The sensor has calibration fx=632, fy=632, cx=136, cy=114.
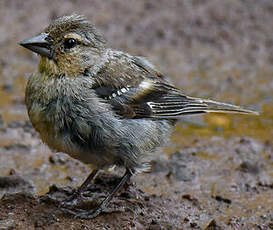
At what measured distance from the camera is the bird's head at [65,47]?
5191mm

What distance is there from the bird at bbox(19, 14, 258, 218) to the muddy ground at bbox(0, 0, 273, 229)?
1.56 ft

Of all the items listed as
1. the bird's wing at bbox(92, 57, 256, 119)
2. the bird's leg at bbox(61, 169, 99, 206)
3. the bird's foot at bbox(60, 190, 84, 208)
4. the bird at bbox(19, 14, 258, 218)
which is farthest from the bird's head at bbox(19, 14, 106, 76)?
the bird's foot at bbox(60, 190, 84, 208)

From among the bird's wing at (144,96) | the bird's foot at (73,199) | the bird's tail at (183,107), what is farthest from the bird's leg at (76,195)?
the bird's tail at (183,107)

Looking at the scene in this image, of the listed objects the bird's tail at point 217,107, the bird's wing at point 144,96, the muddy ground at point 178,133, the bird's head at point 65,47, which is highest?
the bird's head at point 65,47

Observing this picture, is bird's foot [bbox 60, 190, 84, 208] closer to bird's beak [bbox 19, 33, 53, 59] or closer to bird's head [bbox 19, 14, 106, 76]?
bird's head [bbox 19, 14, 106, 76]

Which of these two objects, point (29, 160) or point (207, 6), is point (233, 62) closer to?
point (207, 6)

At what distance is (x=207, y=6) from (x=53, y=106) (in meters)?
6.33

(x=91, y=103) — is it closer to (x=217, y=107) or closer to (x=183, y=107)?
(x=183, y=107)

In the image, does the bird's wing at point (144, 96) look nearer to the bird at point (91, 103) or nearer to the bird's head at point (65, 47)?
the bird at point (91, 103)

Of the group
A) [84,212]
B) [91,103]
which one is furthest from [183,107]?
[84,212]

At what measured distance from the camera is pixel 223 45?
1001 cm

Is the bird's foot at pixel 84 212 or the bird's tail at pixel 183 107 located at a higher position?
the bird's tail at pixel 183 107

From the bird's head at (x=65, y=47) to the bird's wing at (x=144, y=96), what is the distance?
206mm

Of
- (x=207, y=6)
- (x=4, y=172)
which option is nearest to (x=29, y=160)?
(x=4, y=172)
